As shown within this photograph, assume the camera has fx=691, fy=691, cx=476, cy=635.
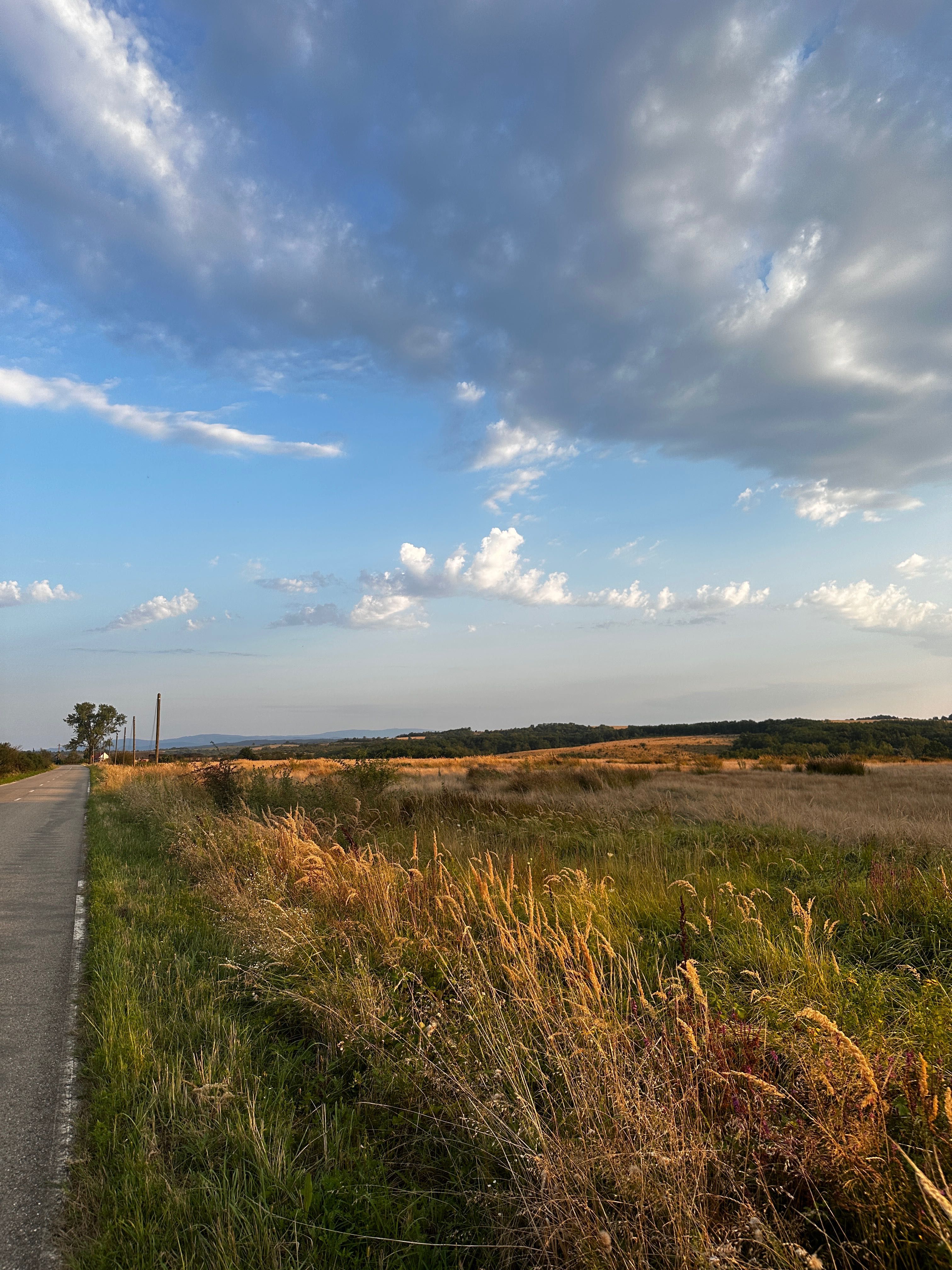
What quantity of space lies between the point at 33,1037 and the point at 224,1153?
2.86m

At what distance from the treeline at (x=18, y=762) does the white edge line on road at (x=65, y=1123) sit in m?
60.9

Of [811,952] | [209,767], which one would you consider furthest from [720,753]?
[811,952]

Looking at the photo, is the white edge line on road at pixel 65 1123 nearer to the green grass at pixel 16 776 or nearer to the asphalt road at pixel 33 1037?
the asphalt road at pixel 33 1037

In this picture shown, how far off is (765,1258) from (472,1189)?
1332mm

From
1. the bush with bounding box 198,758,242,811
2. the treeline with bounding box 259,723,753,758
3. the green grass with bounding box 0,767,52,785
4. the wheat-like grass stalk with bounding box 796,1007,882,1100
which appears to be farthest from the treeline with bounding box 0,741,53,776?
the wheat-like grass stalk with bounding box 796,1007,882,1100

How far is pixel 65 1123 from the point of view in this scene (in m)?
4.08

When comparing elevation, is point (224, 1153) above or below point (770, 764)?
above

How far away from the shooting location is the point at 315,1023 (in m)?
4.93

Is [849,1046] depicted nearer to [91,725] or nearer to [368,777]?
[368,777]

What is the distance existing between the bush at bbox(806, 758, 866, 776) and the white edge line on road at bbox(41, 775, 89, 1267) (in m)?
33.0

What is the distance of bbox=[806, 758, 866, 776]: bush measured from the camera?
111 feet

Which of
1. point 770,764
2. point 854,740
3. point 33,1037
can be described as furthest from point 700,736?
point 33,1037

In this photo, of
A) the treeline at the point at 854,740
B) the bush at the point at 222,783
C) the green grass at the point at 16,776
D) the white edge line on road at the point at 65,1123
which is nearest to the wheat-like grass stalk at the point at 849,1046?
the white edge line on road at the point at 65,1123

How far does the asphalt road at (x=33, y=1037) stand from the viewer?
3.35 meters
